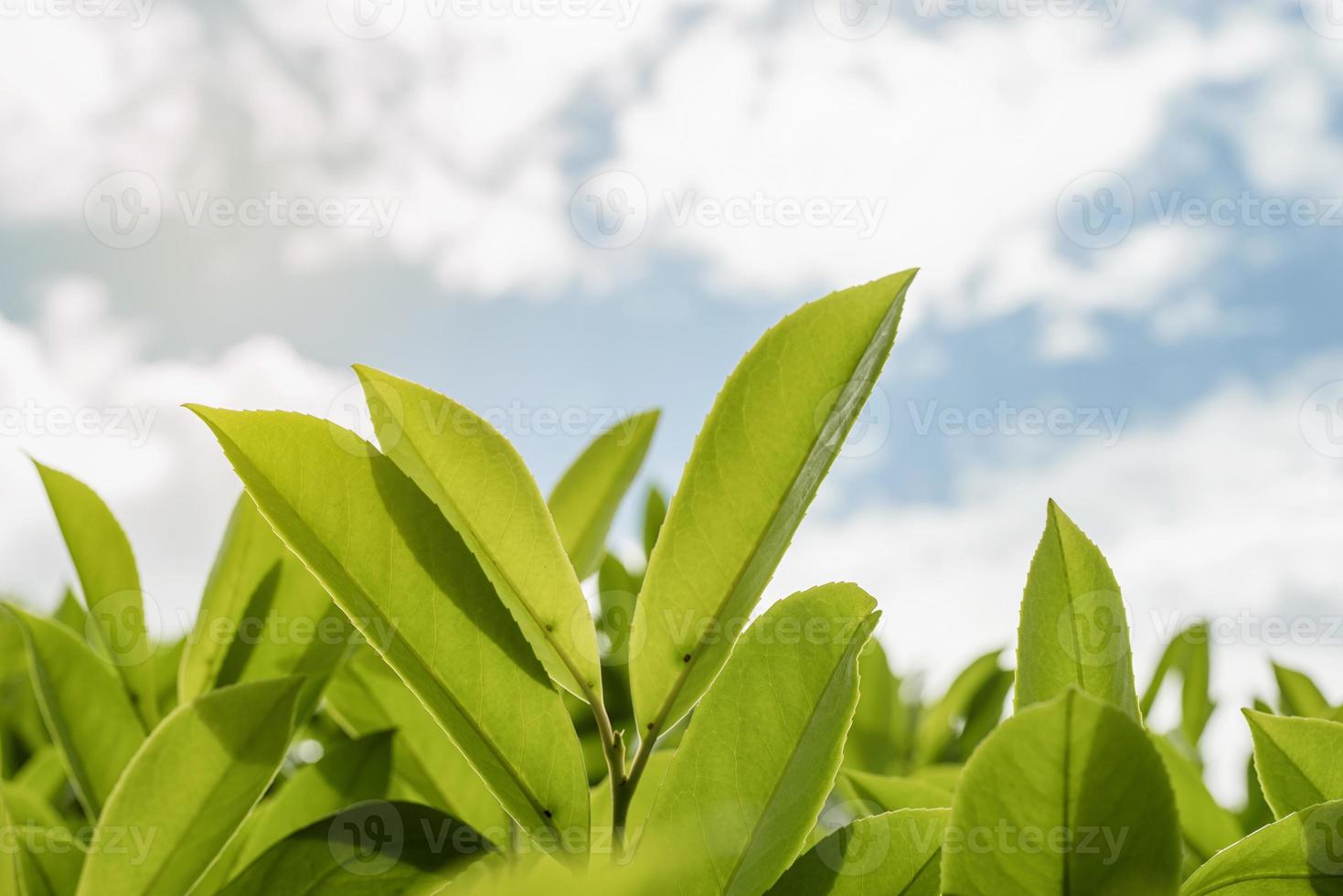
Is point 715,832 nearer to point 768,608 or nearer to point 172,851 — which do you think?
point 768,608

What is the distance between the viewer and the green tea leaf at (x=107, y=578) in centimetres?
123

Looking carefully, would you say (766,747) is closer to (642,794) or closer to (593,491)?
(642,794)

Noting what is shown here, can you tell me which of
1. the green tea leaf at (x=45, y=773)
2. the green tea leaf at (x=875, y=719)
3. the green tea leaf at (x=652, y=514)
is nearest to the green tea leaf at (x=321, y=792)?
the green tea leaf at (x=45, y=773)

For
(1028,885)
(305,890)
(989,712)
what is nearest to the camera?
(1028,885)

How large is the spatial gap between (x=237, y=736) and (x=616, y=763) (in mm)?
385

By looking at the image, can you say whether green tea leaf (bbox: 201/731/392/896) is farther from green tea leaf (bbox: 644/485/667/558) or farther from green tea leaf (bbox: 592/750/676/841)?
green tea leaf (bbox: 644/485/667/558)

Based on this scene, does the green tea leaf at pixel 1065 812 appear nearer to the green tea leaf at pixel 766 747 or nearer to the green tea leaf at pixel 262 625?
the green tea leaf at pixel 766 747

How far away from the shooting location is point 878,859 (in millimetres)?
736

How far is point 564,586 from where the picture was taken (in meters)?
0.82

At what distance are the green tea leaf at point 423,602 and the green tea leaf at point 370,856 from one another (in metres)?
0.09

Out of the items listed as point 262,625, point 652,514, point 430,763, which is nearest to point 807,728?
point 430,763

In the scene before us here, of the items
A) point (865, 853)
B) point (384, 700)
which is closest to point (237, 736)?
point (384, 700)

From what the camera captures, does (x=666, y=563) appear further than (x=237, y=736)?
No

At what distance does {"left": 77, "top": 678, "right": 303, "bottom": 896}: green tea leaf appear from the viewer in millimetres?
897
